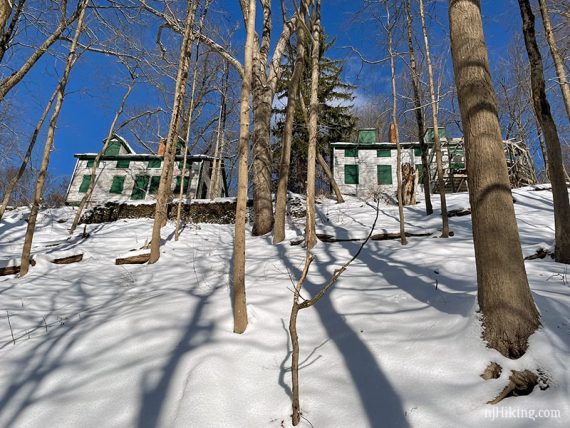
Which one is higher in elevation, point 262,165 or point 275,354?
point 262,165

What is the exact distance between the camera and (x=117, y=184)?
20797 mm

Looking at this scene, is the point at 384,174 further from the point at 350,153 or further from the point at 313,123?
the point at 313,123

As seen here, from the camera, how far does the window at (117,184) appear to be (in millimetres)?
20700

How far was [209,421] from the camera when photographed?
2.10m

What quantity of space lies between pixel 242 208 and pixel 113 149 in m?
21.9

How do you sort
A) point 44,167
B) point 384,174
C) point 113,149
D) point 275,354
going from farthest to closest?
point 113,149, point 384,174, point 44,167, point 275,354

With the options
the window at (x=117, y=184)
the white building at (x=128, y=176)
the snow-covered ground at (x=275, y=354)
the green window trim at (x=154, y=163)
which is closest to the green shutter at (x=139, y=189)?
the white building at (x=128, y=176)

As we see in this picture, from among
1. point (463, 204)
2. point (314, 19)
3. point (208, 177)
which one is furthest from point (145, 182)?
point (463, 204)

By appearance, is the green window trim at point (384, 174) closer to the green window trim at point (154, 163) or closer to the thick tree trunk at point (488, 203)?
the green window trim at point (154, 163)

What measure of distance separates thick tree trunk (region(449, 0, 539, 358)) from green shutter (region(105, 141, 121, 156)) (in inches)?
903

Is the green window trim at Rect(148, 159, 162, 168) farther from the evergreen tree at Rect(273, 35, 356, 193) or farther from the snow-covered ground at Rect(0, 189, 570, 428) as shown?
the snow-covered ground at Rect(0, 189, 570, 428)

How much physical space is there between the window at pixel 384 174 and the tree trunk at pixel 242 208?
1796cm

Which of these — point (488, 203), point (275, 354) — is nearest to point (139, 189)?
point (275, 354)

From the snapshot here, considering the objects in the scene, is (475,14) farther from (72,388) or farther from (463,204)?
(463,204)
